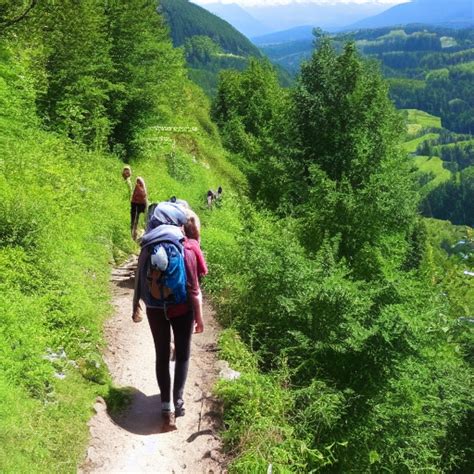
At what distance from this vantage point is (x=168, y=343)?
6219 mm

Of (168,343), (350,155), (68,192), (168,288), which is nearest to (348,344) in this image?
(168,343)

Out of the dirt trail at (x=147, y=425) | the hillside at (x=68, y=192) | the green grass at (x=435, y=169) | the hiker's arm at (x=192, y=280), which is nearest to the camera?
the hiker's arm at (x=192, y=280)

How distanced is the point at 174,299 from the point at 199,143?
3111 cm

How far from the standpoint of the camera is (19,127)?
42.5ft

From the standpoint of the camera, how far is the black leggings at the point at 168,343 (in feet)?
19.9

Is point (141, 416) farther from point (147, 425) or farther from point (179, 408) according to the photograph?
point (179, 408)

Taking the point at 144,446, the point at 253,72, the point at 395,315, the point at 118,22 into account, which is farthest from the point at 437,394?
the point at 253,72

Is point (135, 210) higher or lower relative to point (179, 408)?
higher

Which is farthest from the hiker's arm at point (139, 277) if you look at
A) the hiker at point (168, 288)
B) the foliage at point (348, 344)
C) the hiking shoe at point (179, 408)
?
the foliage at point (348, 344)

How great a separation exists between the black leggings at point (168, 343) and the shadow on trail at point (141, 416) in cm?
35

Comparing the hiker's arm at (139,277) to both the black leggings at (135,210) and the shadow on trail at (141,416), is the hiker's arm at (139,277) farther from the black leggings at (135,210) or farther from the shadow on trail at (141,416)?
the black leggings at (135,210)

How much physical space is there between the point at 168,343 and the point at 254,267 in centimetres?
369

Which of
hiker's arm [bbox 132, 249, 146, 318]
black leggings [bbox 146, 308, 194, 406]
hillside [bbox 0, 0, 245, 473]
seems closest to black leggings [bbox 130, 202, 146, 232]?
hillside [bbox 0, 0, 245, 473]

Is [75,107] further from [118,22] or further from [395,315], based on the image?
[395,315]
